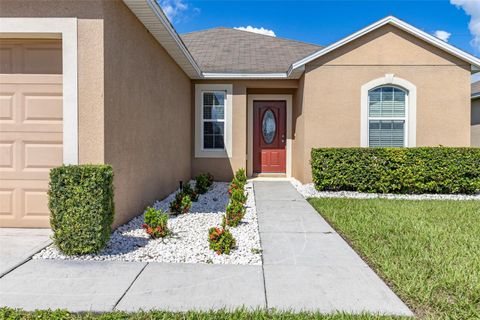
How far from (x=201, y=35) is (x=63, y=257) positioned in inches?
495

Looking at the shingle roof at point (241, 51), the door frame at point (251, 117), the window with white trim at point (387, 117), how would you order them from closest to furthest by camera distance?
the window with white trim at point (387, 117), the shingle roof at point (241, 51), the door frame at point (251, 117)

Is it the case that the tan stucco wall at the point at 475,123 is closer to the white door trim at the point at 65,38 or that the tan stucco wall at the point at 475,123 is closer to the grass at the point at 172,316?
the grass at the point at 172,316

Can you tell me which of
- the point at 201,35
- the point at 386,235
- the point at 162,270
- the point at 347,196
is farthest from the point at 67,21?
the point at 201,35

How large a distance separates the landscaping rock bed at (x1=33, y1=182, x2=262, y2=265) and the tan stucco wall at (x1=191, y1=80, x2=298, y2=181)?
4.54m

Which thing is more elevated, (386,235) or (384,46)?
(384,46)

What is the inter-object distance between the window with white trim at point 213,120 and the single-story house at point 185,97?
0.05 meters

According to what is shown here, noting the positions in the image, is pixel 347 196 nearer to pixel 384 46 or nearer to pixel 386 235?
pixel 386 235

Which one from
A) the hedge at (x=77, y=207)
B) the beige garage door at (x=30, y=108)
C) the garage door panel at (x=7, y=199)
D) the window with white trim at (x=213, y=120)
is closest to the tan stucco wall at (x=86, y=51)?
the beige garage door at (x=30, y=108)

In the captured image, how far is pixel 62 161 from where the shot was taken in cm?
438

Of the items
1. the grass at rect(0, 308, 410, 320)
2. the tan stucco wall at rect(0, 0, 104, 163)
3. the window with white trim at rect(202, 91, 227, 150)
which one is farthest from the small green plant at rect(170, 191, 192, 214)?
the window with white trim at rect(202, 91, 227, 150)

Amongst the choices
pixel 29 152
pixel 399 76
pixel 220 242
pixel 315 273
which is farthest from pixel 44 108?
pixel 399 76

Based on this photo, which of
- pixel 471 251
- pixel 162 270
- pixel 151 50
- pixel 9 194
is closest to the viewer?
pixel 162 270

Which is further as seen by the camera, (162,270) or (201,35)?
(201,35)

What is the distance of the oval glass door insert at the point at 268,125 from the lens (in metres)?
11.1
